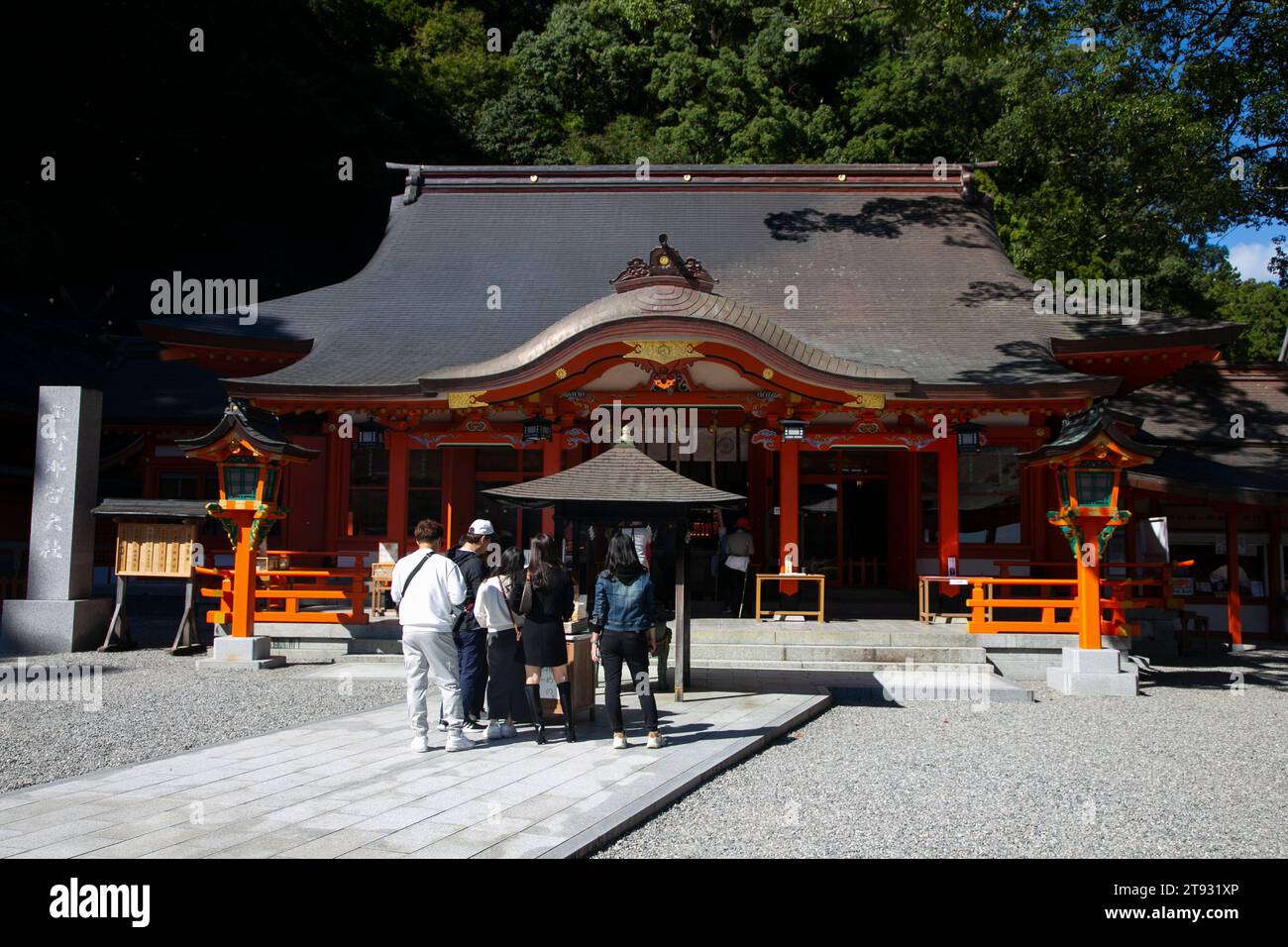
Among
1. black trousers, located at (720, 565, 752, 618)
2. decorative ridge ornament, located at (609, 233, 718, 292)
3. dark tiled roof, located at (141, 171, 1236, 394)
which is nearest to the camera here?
decorative ridge ornament, located at (609, 233, 718, 292)

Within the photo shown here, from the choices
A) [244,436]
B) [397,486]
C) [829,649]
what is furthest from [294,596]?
[829,649]

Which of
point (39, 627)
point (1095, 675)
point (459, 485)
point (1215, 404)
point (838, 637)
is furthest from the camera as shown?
point (1215, 404)

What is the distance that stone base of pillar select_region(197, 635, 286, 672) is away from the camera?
11.0 metres

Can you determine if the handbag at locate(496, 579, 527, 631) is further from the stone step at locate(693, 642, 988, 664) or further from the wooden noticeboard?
the wooden noticeboard

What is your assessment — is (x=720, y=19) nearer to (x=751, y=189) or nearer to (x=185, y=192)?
(x=751, y=189)

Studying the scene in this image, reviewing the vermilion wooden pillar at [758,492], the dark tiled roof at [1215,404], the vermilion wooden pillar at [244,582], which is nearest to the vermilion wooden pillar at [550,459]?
the vermilion wooden pillar at [758,492]

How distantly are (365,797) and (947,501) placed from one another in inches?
377

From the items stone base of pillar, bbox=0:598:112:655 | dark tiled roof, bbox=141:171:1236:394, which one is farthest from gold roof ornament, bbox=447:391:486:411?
stone base of pillar, bbox=0:598:112:655

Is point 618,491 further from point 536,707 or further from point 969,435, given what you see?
point 969,435

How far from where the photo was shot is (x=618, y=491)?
8.69 metres

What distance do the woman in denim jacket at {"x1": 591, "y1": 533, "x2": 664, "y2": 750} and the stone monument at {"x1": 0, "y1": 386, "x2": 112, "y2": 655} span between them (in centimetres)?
830

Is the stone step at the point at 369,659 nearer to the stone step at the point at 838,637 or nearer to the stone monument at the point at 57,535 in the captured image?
the stone monument at the point at 57,535
